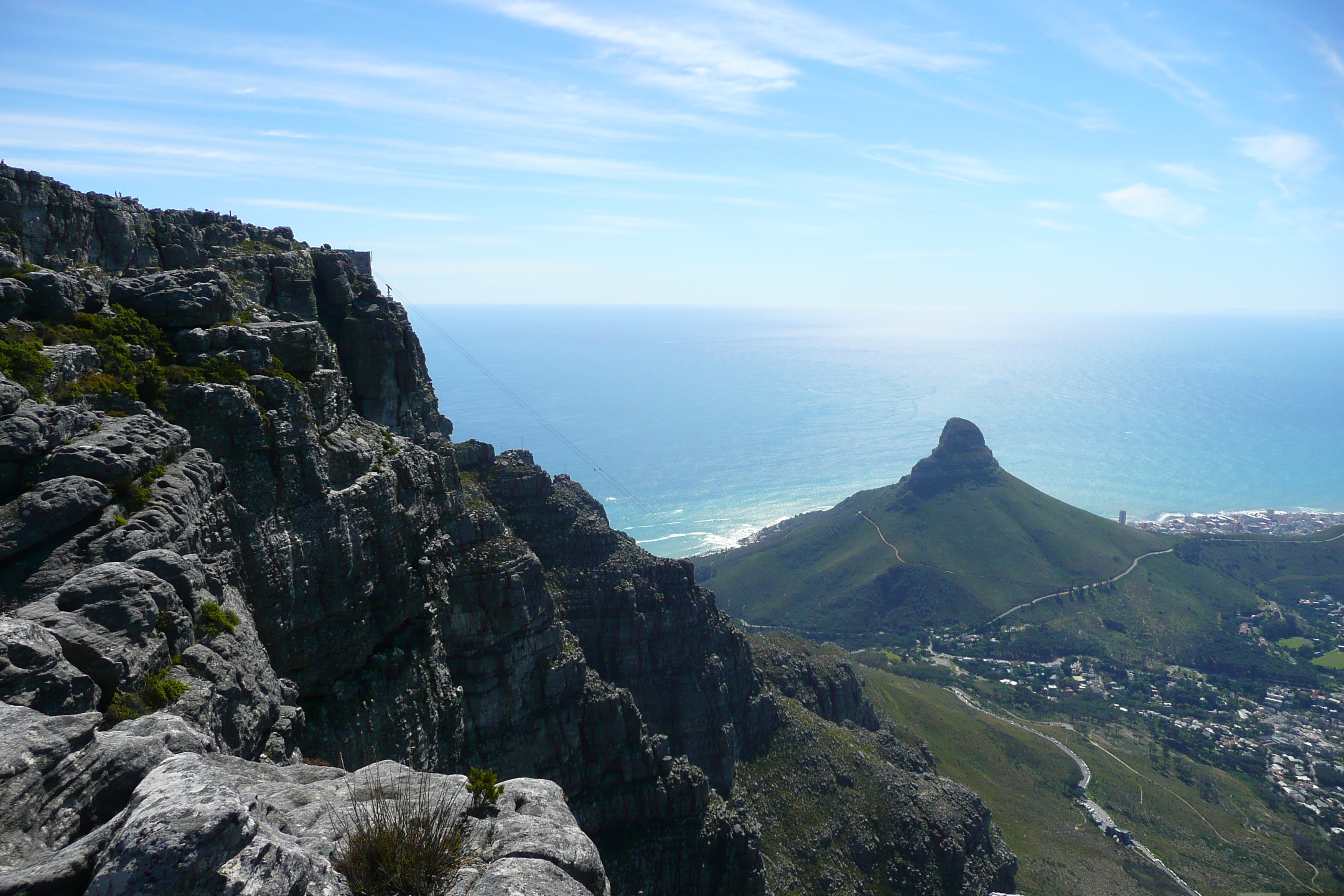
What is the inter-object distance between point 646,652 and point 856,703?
31.2 metres

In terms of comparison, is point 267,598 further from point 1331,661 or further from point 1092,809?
point 1331,661

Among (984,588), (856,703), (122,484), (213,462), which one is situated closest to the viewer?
(122,484)

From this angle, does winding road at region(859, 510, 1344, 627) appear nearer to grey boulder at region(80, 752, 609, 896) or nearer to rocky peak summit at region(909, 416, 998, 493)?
rocky peak summit at region(909, 416, 998, 493)

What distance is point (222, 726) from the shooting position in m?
16.3

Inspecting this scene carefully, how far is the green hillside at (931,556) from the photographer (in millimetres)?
152250

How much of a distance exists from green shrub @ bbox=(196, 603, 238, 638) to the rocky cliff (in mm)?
49

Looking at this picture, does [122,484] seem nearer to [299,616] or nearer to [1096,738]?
[299,616]

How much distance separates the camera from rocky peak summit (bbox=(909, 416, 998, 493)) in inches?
7037

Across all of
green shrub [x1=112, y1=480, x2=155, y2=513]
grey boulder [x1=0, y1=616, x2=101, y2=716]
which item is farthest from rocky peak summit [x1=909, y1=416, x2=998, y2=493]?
grey boulder [x1=0, y1=616, x2=101, y2=716]

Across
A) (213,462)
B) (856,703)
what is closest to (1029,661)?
(856,703)

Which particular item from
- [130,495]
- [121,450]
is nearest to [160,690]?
[130,495]

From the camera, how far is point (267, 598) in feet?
76.2

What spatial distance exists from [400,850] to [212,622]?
973cm

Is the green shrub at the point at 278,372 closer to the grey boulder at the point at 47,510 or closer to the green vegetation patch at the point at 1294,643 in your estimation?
the grey boulder at the point at 47,510
